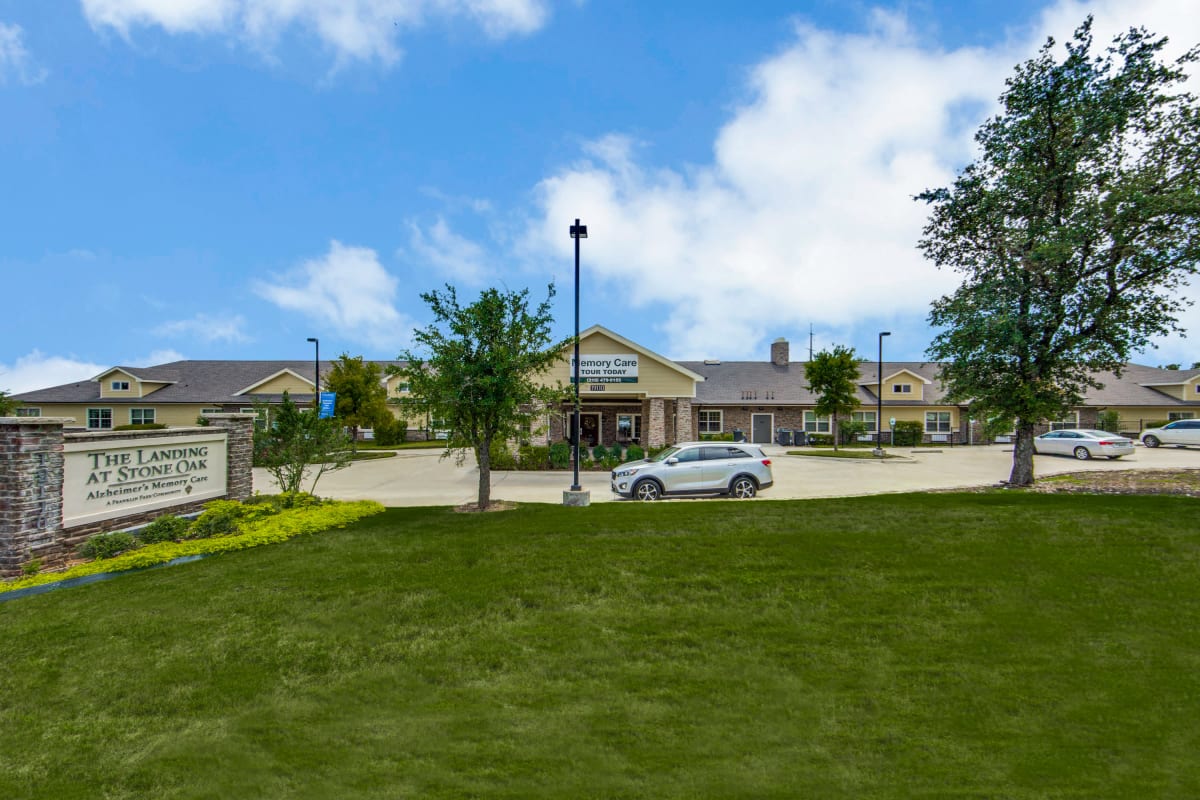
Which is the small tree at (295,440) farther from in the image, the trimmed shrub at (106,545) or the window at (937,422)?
the window at (937,422)

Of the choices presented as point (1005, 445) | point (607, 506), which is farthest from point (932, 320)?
point (1005, 445)

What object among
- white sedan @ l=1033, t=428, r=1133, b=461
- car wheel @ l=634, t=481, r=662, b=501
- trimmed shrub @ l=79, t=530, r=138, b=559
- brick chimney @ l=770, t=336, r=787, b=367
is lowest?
trimmed shrub @ l=79, t=530, r=138, b=559

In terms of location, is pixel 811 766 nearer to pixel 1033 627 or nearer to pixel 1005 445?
pixel 1033 627

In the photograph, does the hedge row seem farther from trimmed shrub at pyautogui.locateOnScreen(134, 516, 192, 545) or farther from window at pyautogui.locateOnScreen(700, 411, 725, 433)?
window at pyautogui.locateOnScreen(700, 411, 725, 433)

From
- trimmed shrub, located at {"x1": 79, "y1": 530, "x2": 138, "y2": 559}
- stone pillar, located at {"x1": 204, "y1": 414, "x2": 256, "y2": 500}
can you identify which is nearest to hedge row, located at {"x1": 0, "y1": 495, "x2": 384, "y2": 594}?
trimmed shrub, located at {"x1": 79, "y1": 530, "x2": 138, "y2": 559}

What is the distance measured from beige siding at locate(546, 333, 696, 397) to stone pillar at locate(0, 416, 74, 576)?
63.4 ft

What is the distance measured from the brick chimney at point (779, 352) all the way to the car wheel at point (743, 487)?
34.0 metres

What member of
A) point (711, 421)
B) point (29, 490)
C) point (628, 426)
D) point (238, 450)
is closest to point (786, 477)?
point (628, 426)

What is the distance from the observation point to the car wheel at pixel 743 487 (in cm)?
1580

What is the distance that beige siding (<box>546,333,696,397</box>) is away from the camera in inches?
1075

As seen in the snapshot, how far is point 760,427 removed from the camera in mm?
41344

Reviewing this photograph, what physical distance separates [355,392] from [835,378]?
100 ft

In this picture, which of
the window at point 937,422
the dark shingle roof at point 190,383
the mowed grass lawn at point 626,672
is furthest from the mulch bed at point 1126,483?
the dark shingle roof at point 190,383

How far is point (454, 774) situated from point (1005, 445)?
1820 inches
